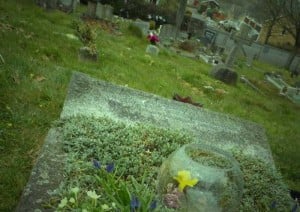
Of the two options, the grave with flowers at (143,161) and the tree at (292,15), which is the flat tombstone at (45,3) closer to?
the grave with flowers at (143,161)

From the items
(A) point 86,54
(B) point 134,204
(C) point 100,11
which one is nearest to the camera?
(B) point 134,204

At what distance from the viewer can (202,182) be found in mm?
3061

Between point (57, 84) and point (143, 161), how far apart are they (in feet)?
14.0

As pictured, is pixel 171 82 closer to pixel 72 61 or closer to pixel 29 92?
pixel 72 61

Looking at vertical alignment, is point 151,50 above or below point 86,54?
below

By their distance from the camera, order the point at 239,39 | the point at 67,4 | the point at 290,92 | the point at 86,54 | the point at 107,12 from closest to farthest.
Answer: the point at 86,54
the point at 239,39
the point at 67,4
the point at 290,92
the point at 107,12

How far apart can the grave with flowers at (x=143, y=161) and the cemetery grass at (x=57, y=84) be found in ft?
3.64

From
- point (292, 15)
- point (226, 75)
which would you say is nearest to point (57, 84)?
point (226, 75)

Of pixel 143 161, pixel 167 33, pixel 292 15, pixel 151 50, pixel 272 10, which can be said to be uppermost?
pixel 143 161

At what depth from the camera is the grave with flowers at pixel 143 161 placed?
3046 mm

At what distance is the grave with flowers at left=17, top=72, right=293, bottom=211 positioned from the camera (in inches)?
120

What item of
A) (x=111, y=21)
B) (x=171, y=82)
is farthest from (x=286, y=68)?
(x=171, y=82)

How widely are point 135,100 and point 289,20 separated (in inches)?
1113

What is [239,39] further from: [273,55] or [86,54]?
[273,55]
